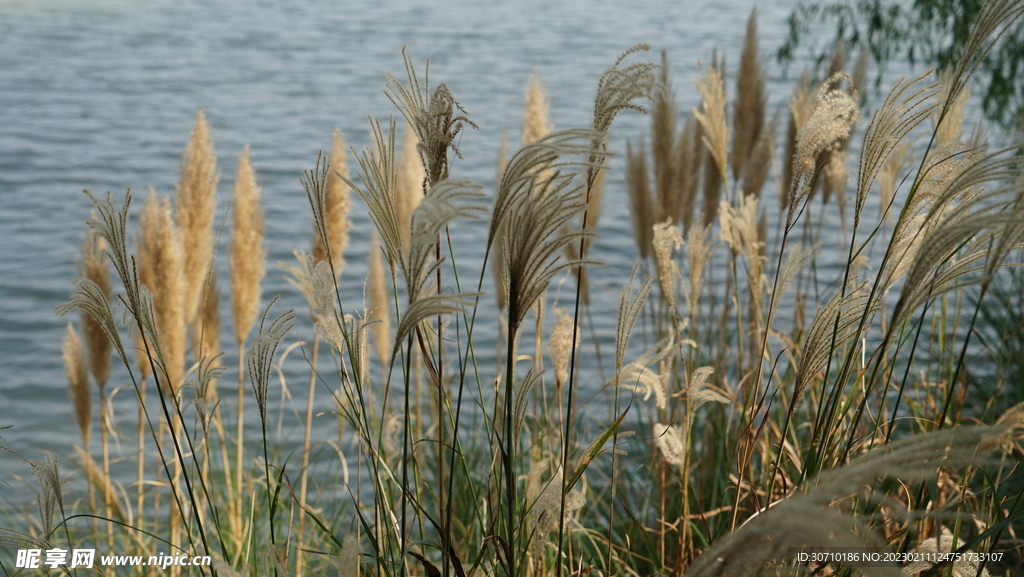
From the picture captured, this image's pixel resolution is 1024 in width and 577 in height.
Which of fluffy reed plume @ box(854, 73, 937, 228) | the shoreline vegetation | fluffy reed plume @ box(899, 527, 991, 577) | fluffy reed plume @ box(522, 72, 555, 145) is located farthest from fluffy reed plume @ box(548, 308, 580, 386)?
fluffy reed plume @ box(522, 72, 555, 145)

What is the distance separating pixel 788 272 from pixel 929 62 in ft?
13.5

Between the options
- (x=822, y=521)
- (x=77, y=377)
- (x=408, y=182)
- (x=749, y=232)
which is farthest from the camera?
(x=408, y=182)

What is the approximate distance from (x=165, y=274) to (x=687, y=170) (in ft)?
6.41

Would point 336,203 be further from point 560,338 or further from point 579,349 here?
point 560,338

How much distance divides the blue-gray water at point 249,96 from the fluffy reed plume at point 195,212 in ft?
4.05

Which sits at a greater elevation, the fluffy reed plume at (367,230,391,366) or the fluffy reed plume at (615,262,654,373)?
the fluffy reed plume at (615,262,654,373)

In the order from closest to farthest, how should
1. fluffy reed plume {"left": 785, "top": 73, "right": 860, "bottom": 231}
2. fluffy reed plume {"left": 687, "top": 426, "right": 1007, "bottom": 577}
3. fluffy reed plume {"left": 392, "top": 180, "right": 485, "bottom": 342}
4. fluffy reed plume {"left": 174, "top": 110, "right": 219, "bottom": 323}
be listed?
fluffy reed plume {"left": 687, "top": 426, "right": 1007, "bottom": 577} → fluffy reed plume {"left": 392, "top": 180, "right": 485, "bottom": 342} → fluffy reed plume {"left": 785, "top": 73, "right": 860, "bottom": 231} → fluffy reed plume {"left": 174, "top": 110, "right": 219, "bottom": 323}

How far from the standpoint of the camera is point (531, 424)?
3.46 m

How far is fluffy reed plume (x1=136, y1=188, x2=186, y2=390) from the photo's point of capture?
2332 millimetres

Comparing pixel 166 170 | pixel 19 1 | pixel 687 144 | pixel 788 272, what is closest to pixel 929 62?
pixel 687 144

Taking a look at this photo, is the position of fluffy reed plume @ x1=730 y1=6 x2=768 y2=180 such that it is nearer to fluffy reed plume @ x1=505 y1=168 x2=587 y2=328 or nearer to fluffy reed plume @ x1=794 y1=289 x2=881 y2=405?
fluffy reed plume @ x1=794 y1=289 x2=881 y2=405

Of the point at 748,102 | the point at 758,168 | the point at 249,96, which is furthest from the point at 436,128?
the point at 249,96

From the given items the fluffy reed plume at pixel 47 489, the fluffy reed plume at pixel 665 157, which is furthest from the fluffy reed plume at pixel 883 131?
the fluffy reed plume at pixel 665 157

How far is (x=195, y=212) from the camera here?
2461 millimetres
